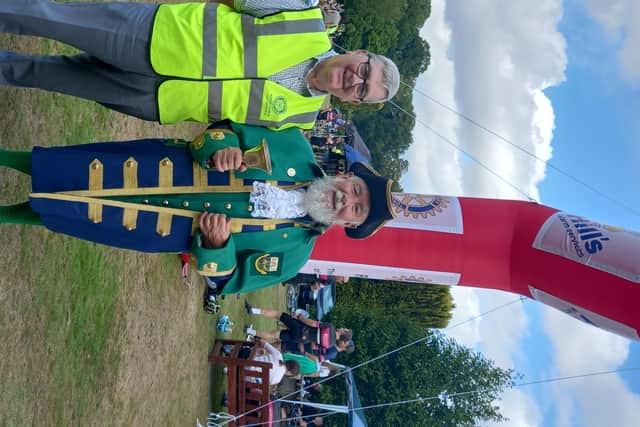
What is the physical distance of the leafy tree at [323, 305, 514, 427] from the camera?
16016 millimetres

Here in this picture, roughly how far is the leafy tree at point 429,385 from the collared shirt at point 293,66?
14.7 metres

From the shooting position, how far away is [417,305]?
2766 cm

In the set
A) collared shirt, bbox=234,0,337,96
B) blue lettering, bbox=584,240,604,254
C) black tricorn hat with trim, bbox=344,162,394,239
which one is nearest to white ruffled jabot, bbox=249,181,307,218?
black tricorn hat with trim, bbox=344,162,394,239

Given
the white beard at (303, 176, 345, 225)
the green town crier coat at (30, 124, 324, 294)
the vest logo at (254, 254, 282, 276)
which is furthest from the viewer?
the vest logo at (254, 254, 282, 276)

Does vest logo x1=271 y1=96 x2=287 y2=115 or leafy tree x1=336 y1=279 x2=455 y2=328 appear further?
leafy tree x1=336 y1=279 x2=455 y2=328

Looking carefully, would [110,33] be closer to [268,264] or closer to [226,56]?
[226,56]

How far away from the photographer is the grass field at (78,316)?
3.43 metres

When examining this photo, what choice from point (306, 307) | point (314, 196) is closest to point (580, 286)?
point (314, 196)

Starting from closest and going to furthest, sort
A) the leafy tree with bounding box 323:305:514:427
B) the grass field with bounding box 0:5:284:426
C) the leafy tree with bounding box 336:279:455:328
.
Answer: the grass field with bounding box 0:5:284:426, the leafy tree with bounding box 323:305:514:427, the leafy tree with bounding box 336:279:455:328

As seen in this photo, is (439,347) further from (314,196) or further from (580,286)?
(314,196)

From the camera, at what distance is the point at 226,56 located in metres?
2.64

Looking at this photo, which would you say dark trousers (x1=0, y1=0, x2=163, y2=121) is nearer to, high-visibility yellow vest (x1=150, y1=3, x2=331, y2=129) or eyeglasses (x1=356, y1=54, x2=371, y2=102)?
high-visibility yellow vest (x1=150, y1=3, x2=331, y2=129)

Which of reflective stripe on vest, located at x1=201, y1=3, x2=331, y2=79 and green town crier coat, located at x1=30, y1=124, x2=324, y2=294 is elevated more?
reflective stripe on vest, located at x1=201, y1=3, x2=331, y2=79

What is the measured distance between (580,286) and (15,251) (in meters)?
4.73
